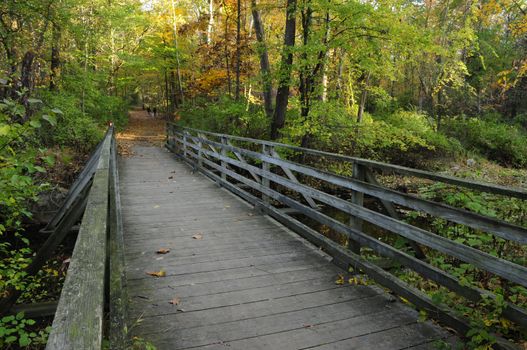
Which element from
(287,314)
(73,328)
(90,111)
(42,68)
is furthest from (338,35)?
(90,111)

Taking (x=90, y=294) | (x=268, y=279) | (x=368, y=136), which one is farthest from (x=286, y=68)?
(x=90, y=294)

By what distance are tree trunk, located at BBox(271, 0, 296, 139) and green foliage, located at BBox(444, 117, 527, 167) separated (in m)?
13.1

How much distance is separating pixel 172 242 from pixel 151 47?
2233 centimetres

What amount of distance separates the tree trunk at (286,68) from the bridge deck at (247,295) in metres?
5.01

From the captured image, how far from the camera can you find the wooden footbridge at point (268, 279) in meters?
2.32

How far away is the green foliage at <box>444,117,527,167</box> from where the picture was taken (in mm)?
18908

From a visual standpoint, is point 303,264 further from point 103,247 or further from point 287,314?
point 103,247

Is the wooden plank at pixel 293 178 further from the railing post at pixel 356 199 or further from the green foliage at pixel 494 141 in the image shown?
the green foliage at pixel 494 141

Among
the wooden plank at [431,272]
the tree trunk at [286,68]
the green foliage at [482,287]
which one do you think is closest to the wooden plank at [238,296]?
the wooden plank at [431,272]

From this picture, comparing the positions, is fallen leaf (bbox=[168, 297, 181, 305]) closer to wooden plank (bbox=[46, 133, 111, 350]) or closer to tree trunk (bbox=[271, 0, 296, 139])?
wooden plank (bbox=[46, 133, 111, 350])

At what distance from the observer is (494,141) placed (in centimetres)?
1955

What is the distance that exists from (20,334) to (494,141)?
71.6ft

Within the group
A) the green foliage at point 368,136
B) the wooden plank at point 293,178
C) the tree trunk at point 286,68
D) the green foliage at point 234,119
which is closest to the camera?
the wooden plank at point 293,178

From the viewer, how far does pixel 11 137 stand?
12.1 ft
